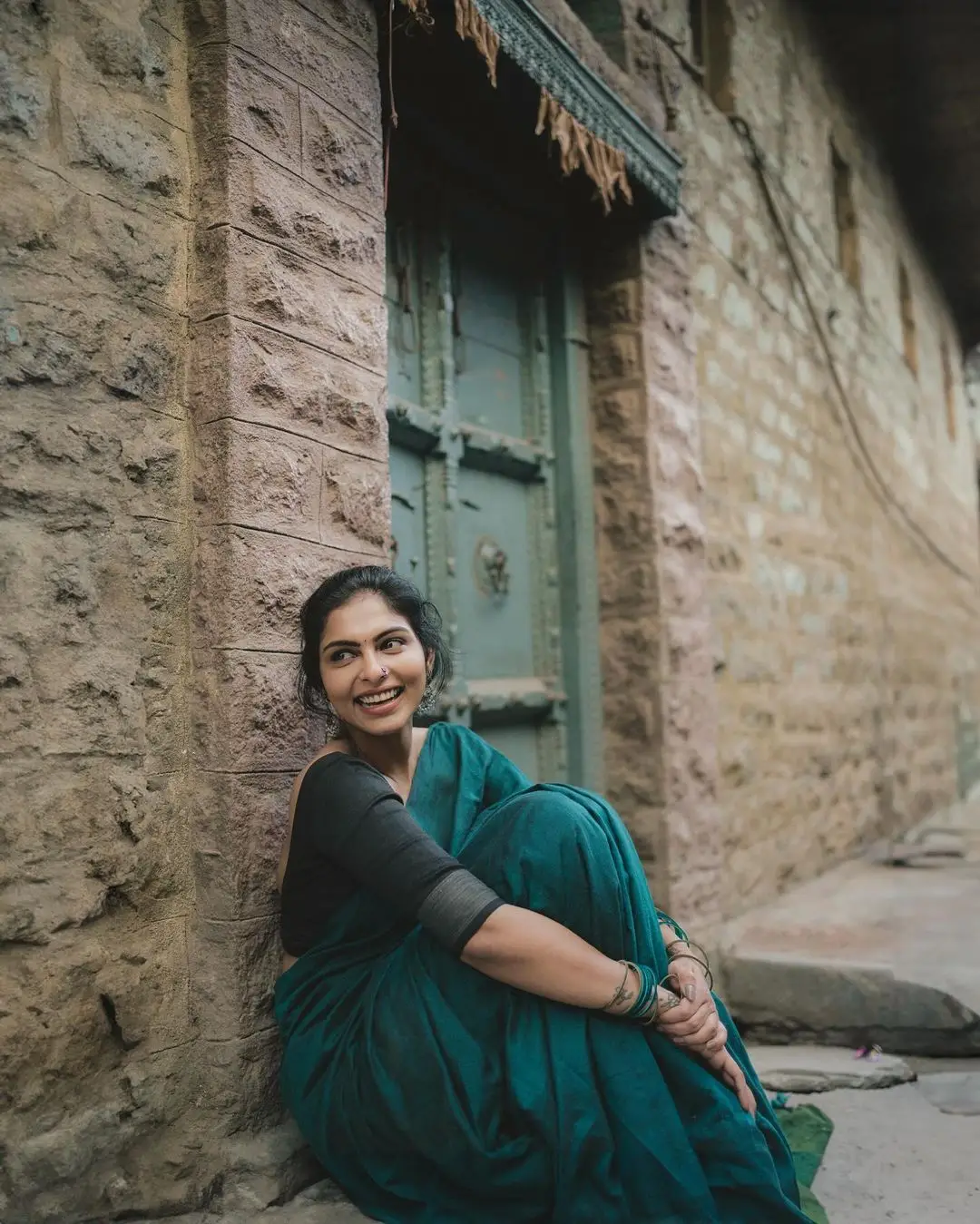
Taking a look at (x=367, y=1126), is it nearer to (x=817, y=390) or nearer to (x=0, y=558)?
(x=0, y=558)

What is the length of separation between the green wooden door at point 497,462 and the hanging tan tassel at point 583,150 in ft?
1.16

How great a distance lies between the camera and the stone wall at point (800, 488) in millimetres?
3945

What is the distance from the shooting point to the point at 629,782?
10.9 feet

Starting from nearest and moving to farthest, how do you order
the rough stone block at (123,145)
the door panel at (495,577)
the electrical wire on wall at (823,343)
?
the rough stone block at (123,145) → the door panel at (495,577) → the electrical wire on wall at (823,343)

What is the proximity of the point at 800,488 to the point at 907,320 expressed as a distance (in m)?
4.08

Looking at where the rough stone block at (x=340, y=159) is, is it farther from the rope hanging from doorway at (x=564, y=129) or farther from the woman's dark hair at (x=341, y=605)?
the woman's dark hair at (x=341, y=605)

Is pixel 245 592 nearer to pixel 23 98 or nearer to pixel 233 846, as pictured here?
pixel 233 846

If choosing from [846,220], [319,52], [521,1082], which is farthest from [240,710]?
[846,220]

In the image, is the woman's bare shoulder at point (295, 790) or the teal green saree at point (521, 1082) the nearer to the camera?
the teal green saree at point (521, 1082)

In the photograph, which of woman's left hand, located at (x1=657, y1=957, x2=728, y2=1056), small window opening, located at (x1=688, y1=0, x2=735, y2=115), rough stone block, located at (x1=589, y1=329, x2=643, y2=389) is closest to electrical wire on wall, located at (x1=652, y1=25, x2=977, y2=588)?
small window opening, located at (x1=688, y1=0, x2=735, y2=115)

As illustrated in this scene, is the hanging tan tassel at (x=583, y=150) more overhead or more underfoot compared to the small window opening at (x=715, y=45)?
more underfoot

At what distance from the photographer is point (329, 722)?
204 centimetres

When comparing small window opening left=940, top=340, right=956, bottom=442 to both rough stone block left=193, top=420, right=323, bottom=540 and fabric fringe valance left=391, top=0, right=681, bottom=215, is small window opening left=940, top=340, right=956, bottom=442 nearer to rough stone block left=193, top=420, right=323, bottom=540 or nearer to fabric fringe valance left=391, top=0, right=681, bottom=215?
fabric fringe valance left=391, top=0, right=681, bottom=215

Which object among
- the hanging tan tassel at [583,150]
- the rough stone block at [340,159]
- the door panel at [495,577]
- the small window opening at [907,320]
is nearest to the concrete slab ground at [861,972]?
the door panel at [495,577]
